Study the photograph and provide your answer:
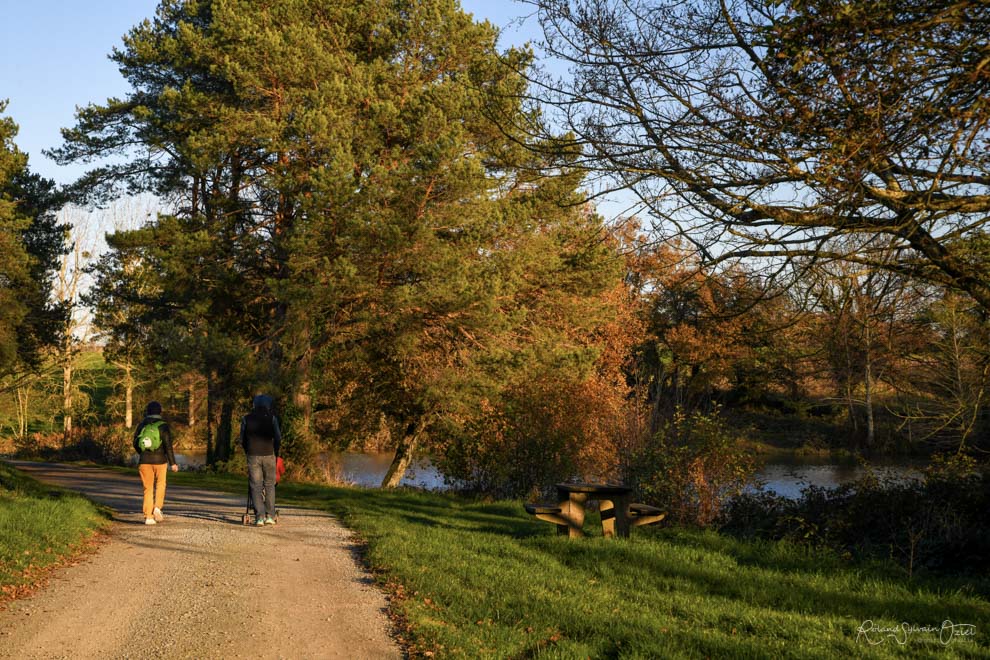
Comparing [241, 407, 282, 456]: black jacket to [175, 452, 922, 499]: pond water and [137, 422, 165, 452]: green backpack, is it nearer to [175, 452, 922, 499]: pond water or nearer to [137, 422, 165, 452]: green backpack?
[137, 422, 165, 452]: green backpack

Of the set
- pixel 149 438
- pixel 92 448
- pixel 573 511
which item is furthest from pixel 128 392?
pixel 573 511

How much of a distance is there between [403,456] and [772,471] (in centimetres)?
1301

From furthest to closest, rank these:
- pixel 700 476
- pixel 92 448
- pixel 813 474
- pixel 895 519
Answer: pixel 92 448
pixel 813 474
pixel 700 476
pixel 895 519

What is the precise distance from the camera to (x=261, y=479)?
39.3 ft

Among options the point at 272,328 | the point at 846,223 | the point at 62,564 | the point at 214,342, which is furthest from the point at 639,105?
the point at 272,328

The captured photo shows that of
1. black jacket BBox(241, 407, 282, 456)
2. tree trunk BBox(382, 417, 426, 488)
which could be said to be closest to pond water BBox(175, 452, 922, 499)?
tree trunk BBox(382, 417, 426, 488)

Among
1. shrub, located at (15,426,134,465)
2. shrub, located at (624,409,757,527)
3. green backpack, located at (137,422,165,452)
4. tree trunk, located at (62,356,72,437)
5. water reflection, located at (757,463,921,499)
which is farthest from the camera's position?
tree trunk, located at (62,356,72,437)

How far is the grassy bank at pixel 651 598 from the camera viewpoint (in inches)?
240

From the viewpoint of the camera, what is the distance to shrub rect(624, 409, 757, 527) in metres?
12.8

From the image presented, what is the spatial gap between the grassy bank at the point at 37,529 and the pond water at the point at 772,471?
11081 mm

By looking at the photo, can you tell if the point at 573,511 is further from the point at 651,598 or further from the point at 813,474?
the point at 813,474

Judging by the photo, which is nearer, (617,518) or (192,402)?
(617,518)

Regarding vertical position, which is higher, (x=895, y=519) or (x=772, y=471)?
(x=895, y=519)

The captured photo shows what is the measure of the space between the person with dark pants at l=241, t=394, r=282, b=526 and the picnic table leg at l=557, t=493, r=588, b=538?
4187 millimetres
